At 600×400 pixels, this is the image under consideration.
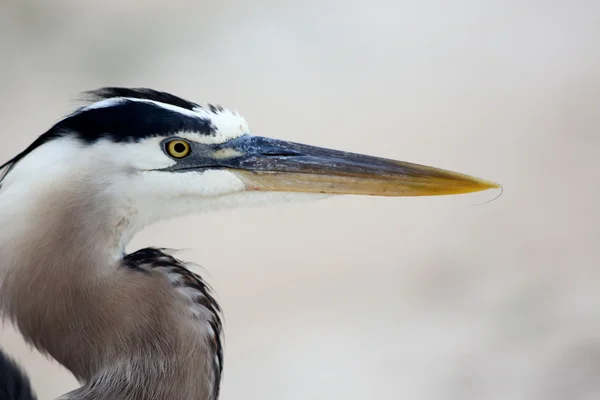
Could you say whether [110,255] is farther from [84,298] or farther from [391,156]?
[391,156]

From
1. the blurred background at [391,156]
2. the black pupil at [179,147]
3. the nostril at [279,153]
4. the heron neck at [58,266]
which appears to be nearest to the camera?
the heron neck at [58,266]

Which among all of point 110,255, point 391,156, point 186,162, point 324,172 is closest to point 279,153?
point 324,172

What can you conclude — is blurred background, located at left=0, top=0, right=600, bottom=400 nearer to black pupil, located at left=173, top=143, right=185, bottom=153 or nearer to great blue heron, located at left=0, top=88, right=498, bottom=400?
great blue heron, located at left=0, top=88, right=498, bottom=400

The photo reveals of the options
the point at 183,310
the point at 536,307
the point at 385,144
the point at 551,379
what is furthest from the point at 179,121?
Answer: the point at 385,144

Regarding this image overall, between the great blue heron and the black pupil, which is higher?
the black pupil

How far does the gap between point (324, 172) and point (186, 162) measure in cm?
32

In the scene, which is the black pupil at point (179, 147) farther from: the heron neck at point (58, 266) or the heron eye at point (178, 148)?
the heron neck at point (58, 266)

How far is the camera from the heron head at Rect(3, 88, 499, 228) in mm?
1516

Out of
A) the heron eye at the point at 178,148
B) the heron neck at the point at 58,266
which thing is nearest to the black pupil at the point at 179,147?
the heron eye at the point at 178,148

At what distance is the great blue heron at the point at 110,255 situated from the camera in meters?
1.50

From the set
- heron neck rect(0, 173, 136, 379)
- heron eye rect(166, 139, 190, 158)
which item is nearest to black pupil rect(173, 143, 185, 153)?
heron eye rect(166, 139, 190, 158)

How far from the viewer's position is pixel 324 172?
5.72 ft

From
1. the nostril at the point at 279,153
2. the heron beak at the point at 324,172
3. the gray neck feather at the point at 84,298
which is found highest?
the nostril at the point at 279,153

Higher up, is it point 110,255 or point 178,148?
point 178,148
